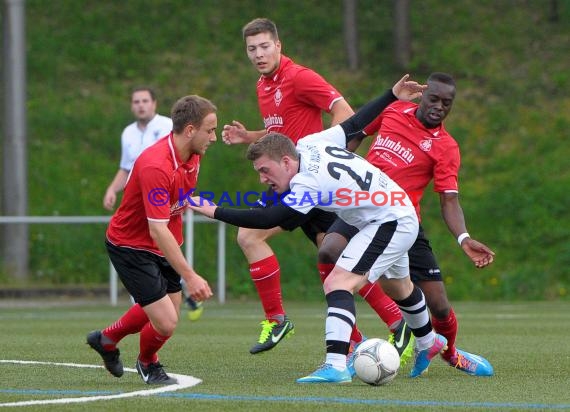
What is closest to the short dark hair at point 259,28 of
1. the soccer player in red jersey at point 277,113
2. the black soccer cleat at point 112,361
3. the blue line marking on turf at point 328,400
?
the soccer player in red jersey at point 277,113

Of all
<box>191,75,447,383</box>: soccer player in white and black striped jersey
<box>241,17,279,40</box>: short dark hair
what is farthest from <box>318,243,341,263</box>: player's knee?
<box>241,17,279,40</box>: short dark hair

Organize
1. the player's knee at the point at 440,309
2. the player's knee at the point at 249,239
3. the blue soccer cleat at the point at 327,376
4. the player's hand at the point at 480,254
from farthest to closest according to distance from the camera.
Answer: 1. the player's knee at the point at 249,239
2. the player's knee at the point at 440,309
3. the player's hand at the point at 480,254
4. the blue soccer cleat at the point at 327,376

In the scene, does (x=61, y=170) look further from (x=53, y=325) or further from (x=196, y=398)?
(x=196, y=398)

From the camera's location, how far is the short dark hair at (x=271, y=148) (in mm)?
6691

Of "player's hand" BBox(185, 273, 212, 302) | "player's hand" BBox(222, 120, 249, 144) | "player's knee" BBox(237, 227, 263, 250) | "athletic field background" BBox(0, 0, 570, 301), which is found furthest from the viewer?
"athletic field background" BBox(0, 0, 570, 301)

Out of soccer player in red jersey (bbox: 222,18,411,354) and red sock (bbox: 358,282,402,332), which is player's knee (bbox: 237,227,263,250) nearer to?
soccer player in red jersey (bbox: 222,18,411,354)

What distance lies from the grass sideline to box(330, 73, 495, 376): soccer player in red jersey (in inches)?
15.7

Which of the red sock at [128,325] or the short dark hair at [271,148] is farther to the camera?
the red sock at [128,325]

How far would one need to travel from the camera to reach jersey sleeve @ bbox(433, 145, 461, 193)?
778 centimetres

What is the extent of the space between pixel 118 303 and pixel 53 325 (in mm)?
4338

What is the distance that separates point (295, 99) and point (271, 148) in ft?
6.46

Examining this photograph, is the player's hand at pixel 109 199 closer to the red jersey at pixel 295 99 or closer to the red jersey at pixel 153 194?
the red jersey at pixel 295 99

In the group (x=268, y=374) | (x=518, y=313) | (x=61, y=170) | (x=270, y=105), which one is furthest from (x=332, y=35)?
(x=268, y=374)

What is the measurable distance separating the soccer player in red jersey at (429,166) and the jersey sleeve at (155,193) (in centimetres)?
133
